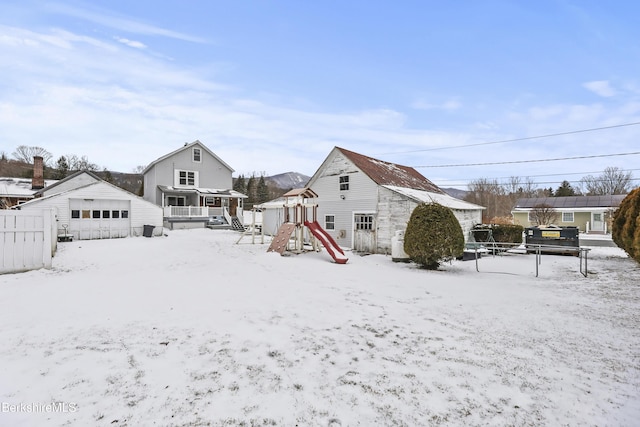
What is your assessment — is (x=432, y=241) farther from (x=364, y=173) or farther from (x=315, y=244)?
(x=364, y=173)

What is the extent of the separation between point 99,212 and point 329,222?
1464 centimetres

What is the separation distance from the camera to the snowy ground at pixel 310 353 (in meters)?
2.67

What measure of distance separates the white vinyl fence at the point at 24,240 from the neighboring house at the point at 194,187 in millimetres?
18080

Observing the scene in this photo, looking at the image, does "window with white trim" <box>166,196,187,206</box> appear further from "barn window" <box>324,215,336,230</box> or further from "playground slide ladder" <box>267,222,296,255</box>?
"playground slide ladder" <box>267,222,296,255</box>

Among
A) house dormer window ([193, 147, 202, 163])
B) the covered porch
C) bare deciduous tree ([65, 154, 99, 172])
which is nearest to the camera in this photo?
the covered porch

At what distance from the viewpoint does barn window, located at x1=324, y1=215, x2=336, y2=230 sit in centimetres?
1809

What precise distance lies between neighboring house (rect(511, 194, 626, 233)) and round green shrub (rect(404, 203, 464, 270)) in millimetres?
28371

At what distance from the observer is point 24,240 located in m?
7.92

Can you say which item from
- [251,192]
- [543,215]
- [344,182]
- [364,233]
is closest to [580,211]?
[543,215]

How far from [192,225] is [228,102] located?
13.4 metres

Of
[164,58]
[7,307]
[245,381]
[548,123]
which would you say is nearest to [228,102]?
[164,58]

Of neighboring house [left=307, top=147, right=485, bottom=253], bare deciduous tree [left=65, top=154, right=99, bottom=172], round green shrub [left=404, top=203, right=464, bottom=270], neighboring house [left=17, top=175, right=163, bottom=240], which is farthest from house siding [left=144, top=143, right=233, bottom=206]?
bare deciduous tree [left=65, top=154, right=99, bottom=172]

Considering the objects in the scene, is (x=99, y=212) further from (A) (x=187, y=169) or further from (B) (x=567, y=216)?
(B) (x=567, y=216)

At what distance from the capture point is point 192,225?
86.4 feet
